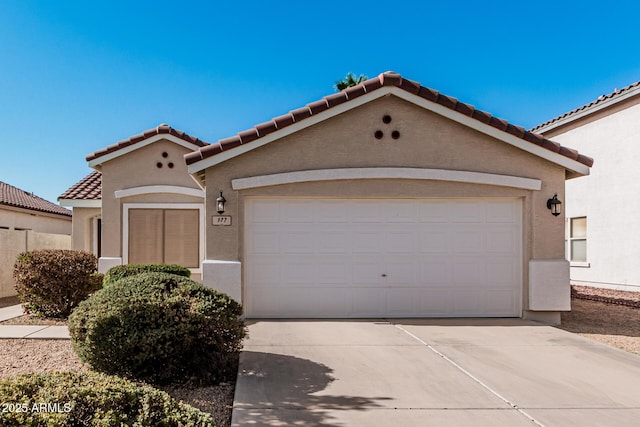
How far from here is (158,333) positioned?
211 inches

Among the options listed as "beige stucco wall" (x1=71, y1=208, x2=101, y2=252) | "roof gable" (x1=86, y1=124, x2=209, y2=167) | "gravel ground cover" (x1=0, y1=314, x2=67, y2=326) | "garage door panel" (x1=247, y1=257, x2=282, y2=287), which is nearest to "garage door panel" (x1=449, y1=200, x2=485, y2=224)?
"garage door panel" (x1=247, y1=257, x2=282, y2=287)

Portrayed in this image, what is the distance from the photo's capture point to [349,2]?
13.8 m

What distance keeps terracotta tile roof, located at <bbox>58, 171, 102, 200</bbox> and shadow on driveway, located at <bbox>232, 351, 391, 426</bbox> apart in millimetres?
11726

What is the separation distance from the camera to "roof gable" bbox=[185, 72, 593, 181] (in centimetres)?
930


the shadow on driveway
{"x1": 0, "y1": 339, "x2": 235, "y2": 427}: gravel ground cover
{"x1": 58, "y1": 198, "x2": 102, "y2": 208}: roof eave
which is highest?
{"x1": 58, "y1": 198, "x2": 102, "y2": 208}: roof eave

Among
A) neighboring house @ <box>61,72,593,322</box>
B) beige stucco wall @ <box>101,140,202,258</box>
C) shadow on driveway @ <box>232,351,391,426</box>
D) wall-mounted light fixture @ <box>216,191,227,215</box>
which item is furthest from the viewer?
beige stucco wall @ <box>101,140,202,258</box>

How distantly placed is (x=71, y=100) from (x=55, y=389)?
15383 millimetres

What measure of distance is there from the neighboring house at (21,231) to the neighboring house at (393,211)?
940 centimetres

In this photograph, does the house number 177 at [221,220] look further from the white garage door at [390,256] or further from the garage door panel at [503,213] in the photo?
the garage door panel at [503,213]

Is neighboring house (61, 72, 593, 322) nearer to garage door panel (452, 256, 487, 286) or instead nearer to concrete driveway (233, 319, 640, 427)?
garage door panel (452, 256, 487, 286)

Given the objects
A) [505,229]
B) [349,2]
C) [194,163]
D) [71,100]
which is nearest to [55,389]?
[194,163]

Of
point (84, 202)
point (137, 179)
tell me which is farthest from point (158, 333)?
point (84, 202)

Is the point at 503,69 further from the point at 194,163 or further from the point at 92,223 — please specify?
the point at 92,223

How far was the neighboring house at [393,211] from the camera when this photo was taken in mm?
9516
